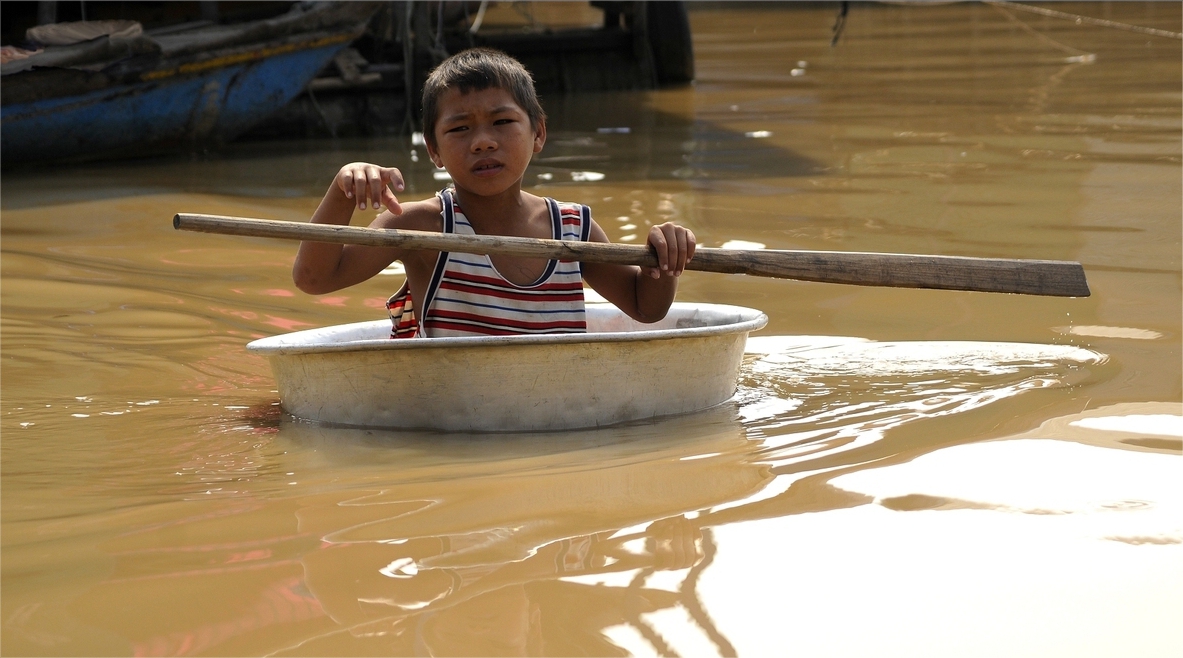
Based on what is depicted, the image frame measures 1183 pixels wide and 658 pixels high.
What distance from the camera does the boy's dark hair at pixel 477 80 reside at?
8.66 ft

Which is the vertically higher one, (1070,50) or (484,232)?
(1070,50)

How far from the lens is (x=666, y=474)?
7.23ft

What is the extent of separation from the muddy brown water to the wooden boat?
2.2 inches

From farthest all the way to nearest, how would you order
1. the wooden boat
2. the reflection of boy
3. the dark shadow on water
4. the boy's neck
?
the dark shadow on water < the boy's neck < the wooden boat < the reflection of boy

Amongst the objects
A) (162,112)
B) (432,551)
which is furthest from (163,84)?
(432,551)

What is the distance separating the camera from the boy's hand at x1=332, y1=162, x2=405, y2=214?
96.0 inches

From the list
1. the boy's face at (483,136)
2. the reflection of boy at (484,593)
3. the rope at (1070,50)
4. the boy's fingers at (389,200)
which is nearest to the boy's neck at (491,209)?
the boy's face at (483,136)

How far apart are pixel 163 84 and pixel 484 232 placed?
15.7 ft

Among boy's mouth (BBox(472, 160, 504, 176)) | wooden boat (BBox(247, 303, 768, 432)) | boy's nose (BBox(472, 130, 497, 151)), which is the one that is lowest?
wooden boat (BBox(247, 303, 768, 432))

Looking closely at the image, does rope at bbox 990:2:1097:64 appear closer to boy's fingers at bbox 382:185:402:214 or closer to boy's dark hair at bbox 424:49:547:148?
boy's dark hair at bbox 424:49:547:148

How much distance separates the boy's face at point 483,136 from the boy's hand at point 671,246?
1.22ft

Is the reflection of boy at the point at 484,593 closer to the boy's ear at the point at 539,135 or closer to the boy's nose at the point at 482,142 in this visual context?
the boy's nose at the point at 482,142

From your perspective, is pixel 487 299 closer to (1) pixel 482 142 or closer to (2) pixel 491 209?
Result: (2) pixel 491 209

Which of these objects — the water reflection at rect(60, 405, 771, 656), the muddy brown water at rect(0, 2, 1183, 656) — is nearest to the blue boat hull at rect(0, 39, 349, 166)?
the muddy brown water at rect(0, 2, 1183, 656)
